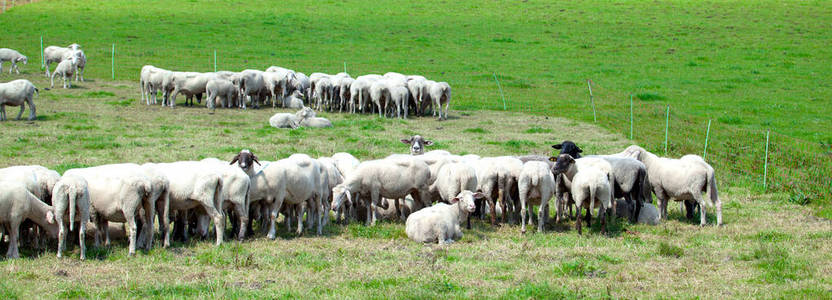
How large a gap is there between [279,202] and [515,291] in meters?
5.32

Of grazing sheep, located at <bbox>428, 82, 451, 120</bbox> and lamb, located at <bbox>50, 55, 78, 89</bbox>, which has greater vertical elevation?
lamb, located at <bbox>50, 55, 78, 89</bbox>

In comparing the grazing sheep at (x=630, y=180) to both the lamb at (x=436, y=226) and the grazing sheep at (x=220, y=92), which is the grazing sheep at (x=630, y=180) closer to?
the lamb at (x=436, y=226)

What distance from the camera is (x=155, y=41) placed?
47.9 meters

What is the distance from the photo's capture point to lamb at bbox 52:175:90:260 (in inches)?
426

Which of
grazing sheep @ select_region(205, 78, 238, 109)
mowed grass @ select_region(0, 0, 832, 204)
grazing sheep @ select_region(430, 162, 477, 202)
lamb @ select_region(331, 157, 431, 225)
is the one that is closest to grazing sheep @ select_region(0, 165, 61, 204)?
lamb @ select_region(331, 157, 431, 225)

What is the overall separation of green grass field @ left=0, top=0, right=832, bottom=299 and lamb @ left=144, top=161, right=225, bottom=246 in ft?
1.94

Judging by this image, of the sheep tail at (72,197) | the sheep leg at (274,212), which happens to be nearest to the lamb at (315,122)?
the sheep leg at (274,212)

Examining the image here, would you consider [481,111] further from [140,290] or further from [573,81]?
[140,290]

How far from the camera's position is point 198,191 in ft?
39.7

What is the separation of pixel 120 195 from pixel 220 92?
61.7 feet

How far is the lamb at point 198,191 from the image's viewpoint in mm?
12094

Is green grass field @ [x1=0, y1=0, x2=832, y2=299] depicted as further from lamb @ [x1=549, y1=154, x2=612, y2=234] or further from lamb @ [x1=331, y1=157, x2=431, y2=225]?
lamb @ [x1=331, y1=157, x2=431, y2=225]

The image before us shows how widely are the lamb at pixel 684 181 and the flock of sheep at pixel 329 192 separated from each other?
21mm

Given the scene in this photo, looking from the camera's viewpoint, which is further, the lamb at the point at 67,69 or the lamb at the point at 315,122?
the lamb at the point at 67,69
